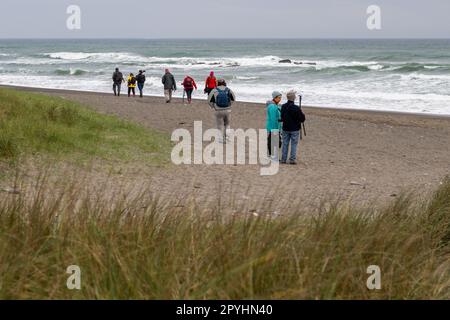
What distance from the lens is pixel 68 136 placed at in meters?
11.7

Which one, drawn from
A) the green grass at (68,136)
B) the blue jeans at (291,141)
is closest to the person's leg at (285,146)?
the blue jeans at (291,141)

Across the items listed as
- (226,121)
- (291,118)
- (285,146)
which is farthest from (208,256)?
(226,121)

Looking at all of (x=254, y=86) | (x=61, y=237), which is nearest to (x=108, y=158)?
(x=61, y=237)

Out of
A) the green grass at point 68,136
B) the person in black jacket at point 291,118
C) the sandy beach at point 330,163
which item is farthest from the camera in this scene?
the person in black jacket at point 291,118

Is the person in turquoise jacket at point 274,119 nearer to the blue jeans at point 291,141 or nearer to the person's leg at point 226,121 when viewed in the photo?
the blue jeans at point 291,141

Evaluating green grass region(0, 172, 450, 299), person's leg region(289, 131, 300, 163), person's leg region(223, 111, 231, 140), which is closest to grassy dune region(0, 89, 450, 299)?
green grass region(0, 172, 450, 299)

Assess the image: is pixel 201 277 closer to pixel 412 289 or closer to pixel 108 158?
pixel 412 289

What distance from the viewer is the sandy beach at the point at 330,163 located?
9.27m

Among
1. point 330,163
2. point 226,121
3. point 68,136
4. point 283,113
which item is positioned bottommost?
point 330,163

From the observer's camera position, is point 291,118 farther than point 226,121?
No

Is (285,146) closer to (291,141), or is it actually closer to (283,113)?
(291,141)

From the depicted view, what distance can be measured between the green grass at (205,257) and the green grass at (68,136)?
19.3 ft

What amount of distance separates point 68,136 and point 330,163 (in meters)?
5.31

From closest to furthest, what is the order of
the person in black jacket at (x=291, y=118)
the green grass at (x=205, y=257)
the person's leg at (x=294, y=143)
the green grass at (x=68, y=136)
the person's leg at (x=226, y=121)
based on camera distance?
the green grass at (x=205, y=257) → the green grass at (x=68, y=136) → the person in black jacket at (x=291, y=118) → the person's leg at (x=294, y=143) → the person's leg at (x=226, y=121)
